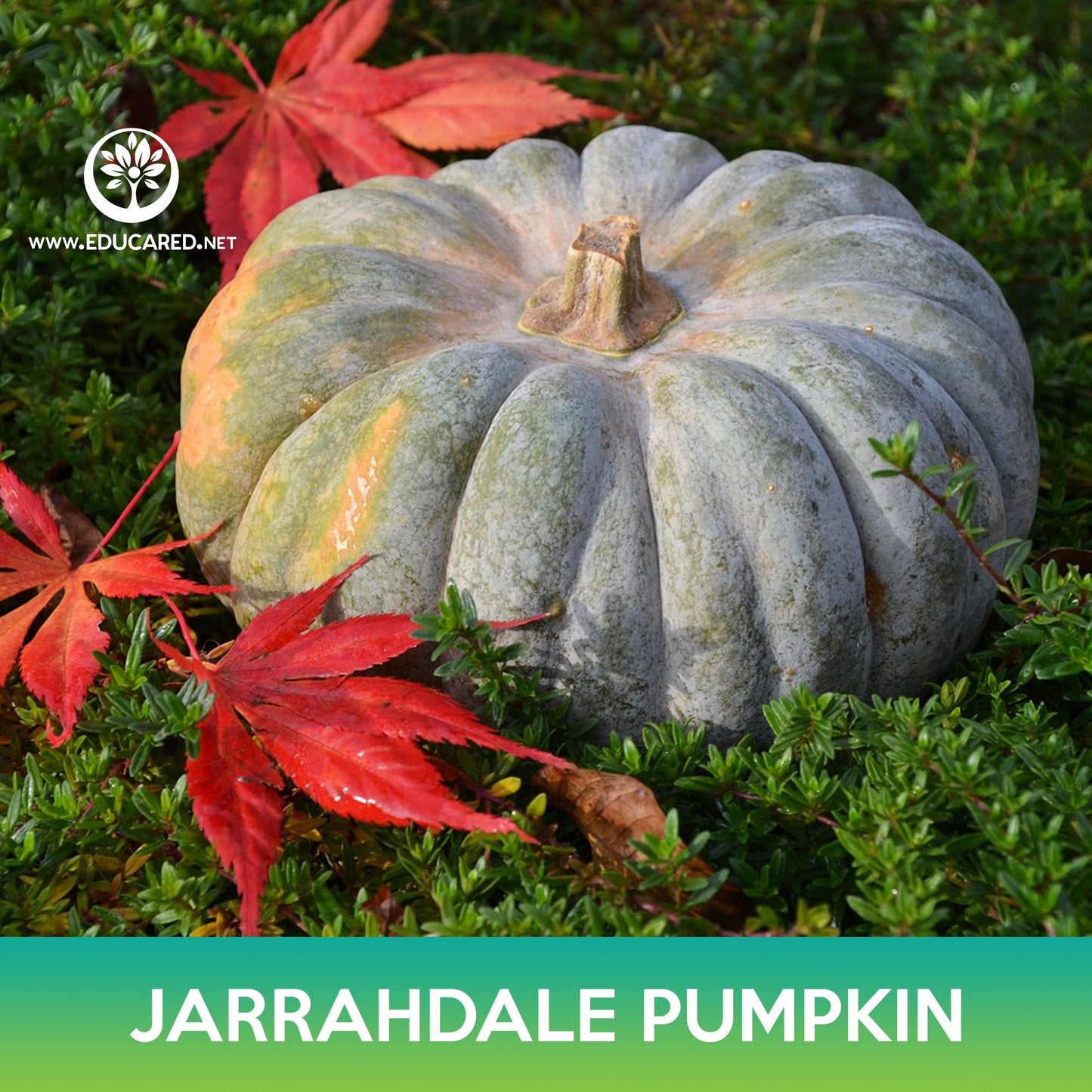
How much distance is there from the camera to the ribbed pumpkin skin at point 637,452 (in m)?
2.26

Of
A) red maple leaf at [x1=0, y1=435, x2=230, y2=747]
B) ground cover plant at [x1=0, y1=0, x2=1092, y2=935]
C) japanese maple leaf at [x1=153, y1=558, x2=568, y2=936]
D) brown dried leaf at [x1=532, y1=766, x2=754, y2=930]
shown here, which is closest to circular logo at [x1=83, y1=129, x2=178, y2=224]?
ground cover plant at [x1=0, y1=0, x2=1092, y2=935]

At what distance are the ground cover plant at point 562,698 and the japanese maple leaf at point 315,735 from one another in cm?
7

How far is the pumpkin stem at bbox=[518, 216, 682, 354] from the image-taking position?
8.20 feet

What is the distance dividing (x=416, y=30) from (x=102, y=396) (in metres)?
1.71

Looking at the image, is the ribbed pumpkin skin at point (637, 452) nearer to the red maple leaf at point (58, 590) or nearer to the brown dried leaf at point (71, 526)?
the red maple leaf at point (58, 590)

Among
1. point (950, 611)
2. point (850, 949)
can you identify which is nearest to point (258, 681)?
point (850, 949)

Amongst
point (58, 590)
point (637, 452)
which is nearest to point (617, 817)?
point (637, 452)

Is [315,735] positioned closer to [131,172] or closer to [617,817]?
[617,817]

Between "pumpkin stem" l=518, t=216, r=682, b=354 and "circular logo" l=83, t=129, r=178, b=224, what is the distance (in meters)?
1.32

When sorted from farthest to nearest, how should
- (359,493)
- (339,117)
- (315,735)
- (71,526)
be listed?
(339,117), (71,526), (359,493), (315,735)

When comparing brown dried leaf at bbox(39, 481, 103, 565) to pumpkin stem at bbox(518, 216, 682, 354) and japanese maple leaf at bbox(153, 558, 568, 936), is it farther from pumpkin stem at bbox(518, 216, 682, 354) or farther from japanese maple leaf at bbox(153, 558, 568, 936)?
pumpkin stem at bbox(518, 216, 682, 354)

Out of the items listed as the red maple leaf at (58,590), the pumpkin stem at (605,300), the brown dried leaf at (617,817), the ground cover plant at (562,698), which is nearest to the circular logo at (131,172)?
the ground cover plant at (562,698)

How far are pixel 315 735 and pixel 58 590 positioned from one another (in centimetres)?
82

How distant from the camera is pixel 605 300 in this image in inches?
99.0
